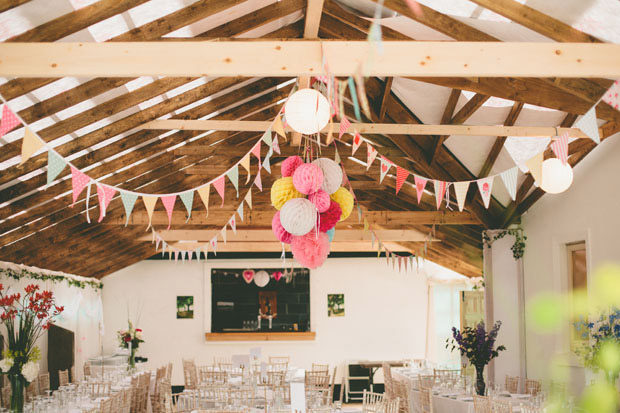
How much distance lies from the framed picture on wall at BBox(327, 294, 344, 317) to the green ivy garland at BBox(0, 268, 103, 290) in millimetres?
5320

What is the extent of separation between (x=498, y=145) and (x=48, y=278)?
7.19 meters

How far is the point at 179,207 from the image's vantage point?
468 inches

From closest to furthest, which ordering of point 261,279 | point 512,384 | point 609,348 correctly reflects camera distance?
point 609,348 < point 512,384 < point 261,279

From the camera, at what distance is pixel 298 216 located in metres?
4.58

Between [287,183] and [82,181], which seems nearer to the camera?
[82,181]

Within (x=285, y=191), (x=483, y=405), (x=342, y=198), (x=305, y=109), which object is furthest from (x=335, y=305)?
(x=305, y=109)

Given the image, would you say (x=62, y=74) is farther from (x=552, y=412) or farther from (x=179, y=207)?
(x=179, y=207)

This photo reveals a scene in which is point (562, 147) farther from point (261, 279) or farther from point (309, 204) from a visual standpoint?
point (261, 279)

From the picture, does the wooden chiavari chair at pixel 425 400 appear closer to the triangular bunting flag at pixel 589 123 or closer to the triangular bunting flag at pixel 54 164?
the triangular bunting flag at pixel 589 123

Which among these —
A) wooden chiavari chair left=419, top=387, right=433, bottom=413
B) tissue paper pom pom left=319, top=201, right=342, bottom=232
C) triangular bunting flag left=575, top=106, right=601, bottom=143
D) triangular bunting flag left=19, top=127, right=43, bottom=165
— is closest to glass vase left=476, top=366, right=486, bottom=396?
wooden chiavari chair left=419, top=387, right=433, bottom=413

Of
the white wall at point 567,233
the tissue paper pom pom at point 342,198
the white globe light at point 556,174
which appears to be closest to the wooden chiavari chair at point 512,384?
the white wall at point 567,233

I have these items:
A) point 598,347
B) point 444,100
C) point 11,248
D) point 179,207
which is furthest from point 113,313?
point 598,347

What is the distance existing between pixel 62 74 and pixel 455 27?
10.6 feet

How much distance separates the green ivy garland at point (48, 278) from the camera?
8.33 metres
